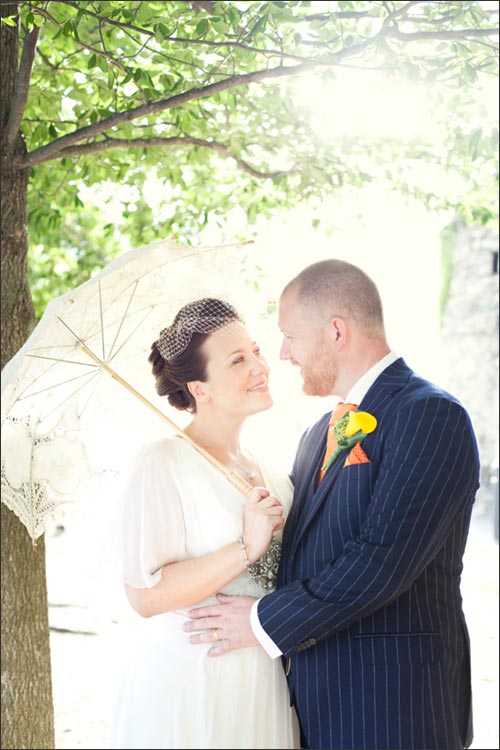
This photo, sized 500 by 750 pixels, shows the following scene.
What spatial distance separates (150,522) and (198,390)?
0.59 metres

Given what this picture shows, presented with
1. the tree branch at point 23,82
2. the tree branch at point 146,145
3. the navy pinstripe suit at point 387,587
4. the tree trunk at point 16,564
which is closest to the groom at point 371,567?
the navy pinstripe suit at point 387,587

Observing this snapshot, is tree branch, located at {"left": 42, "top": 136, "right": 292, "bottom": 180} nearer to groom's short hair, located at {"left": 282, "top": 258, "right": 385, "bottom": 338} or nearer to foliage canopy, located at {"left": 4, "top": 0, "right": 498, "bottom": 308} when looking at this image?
foliage canopy, located at {"left": 4, "top": 0, "right": 498, "bottom": 308}

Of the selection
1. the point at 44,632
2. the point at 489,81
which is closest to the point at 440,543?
the point at 44,632

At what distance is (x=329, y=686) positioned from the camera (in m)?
2.97

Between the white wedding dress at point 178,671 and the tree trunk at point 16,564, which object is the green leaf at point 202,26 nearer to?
the tree trunk at point 16,564

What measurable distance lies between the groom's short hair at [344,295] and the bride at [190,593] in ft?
2.11

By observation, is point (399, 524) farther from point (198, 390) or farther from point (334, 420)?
point (198, 390)

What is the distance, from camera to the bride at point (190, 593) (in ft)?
10.1

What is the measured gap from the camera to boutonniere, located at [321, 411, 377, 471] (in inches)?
118

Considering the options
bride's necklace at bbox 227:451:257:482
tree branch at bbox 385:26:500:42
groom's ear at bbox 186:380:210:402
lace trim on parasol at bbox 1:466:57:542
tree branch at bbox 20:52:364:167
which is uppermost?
tree branch at bbox 385:26:500:42

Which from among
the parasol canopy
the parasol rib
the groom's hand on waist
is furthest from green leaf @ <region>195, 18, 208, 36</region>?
the groom's hand on waist

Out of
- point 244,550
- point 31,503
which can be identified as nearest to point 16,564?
point 31,503

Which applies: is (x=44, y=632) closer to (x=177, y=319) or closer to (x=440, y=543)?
(x=177, y=319)

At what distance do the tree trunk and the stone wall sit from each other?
22090 mm
